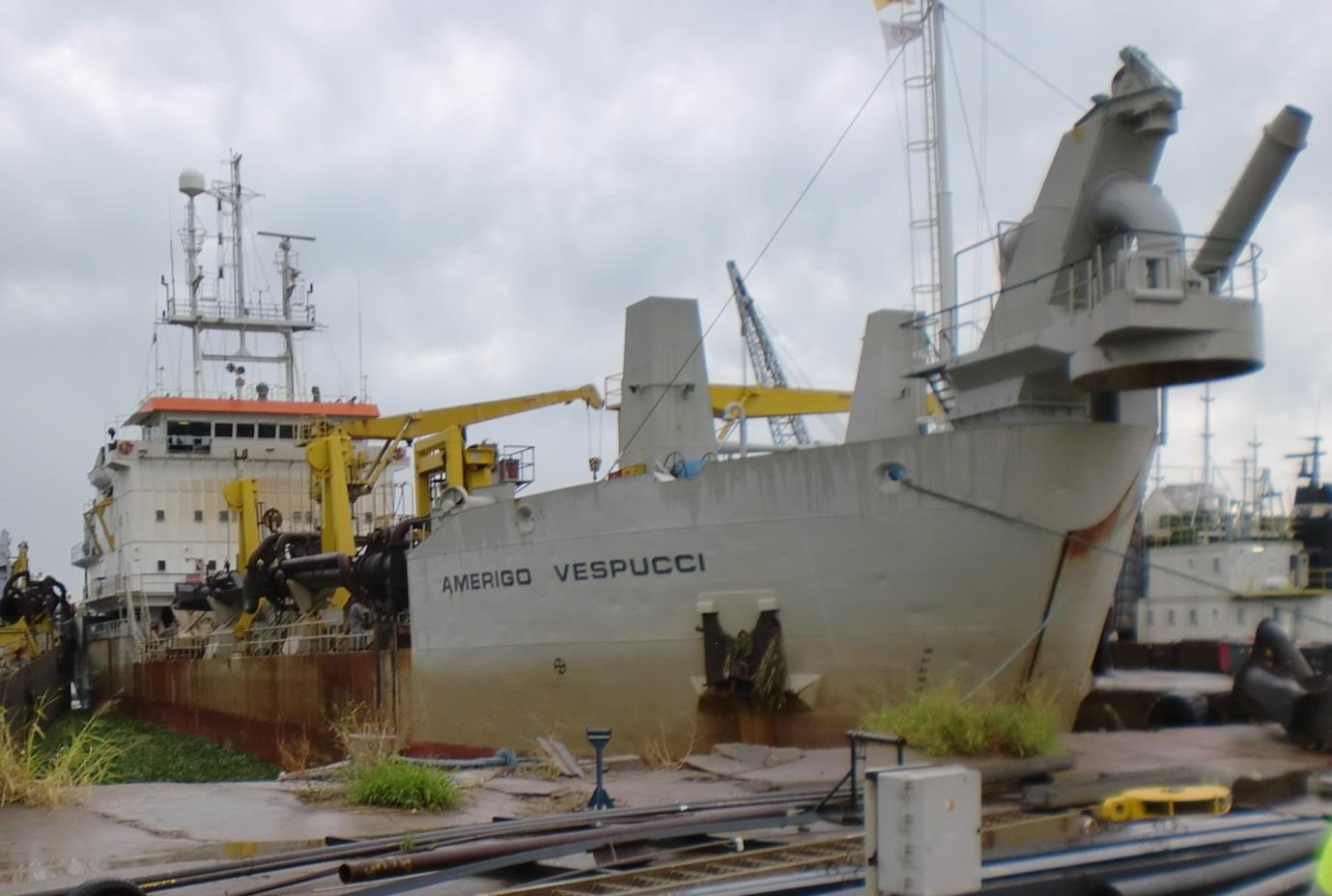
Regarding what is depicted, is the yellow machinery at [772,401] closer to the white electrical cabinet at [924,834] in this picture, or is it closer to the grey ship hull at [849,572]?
the grey ship hull at [849,572]

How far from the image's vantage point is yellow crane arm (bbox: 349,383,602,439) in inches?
931

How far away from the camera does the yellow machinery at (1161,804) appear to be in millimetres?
7430

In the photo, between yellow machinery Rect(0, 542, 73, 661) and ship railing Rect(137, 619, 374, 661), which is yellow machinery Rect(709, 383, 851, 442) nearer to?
ship railing Rect(137, 619, 374, 661)

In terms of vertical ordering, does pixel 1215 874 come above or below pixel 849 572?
below

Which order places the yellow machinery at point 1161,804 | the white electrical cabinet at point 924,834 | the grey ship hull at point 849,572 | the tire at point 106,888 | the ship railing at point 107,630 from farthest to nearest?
the ship railing at point 107,630
the grey ship hull at point 849,572
the yellow machinery at point 1161,804
the tire at point 106,888
the white electrical cabinet at point 924,834

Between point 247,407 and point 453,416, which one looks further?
point 247,407

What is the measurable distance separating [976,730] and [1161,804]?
2.38m

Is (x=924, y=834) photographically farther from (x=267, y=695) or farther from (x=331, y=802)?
(x=267, y=695)

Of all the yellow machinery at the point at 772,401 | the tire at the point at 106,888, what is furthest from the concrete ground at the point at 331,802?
the yellow machinery at the point at 772,401

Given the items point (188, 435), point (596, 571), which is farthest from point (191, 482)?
point (596, 571)

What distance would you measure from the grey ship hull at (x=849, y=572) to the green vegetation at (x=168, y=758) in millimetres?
8289

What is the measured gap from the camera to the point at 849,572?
1266 centimetres

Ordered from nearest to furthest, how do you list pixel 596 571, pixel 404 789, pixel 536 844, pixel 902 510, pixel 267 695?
pixel 536 844, pixel 404 789, pixel 902 510, pixel 596 571, pixel 267 695

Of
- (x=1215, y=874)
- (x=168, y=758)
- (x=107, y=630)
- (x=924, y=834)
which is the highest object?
(x=924, y=834)
